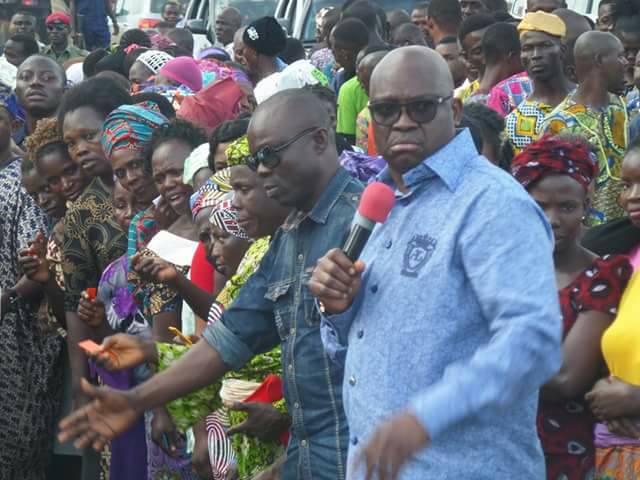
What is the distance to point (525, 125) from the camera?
24.7ft

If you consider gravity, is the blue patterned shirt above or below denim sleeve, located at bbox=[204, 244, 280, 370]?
above

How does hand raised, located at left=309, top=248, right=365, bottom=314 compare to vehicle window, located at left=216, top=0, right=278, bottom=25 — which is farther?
vehicle window, located at left=216, top=0, right=278, bottom=25

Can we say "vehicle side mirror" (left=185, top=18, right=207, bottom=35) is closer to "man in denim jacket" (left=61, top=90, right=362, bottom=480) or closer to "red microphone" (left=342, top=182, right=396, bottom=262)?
"man in denim jacket" (left=61, top=90, right=362, bottom=480)

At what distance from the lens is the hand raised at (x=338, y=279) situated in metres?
3.53

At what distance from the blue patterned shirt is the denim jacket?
57 centimetres

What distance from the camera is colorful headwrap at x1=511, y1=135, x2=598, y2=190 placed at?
4695 millimetres

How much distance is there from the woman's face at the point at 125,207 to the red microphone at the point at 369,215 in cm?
344

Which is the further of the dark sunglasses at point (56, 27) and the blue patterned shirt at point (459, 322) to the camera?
the dark sunglasses at point (56, 27)

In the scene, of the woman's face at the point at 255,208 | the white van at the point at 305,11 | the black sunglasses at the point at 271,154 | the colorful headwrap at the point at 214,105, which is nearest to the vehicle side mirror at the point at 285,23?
the white van at the point at 305,11

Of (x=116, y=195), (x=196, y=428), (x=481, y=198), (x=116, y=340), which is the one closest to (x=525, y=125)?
(x=116, y=195)

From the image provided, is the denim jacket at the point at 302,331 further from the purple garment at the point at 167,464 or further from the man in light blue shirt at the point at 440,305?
the purple garment at the point at 167,464

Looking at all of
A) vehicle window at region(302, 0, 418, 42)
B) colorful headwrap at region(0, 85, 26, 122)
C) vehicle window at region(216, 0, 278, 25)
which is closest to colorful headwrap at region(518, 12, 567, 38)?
colorful headwrap at region(0, 85, 26, 122)

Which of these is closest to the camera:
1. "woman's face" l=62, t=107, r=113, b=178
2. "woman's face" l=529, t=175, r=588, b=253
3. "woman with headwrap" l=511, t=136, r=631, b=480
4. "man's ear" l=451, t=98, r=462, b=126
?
"man's ear" l=451, t=98, r=462, b=126

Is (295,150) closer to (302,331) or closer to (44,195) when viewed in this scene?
(302,331)
